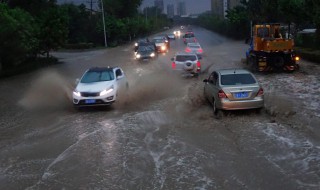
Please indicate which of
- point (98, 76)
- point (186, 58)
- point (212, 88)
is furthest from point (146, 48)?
point (212, 88)

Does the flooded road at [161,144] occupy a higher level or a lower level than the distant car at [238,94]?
lower

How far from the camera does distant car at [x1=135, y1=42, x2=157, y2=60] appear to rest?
3997 centimetres

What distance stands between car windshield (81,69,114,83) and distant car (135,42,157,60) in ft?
69.4

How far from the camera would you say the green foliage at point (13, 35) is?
31.6 m

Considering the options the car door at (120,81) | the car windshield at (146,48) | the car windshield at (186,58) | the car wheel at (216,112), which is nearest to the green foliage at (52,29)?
the car windshield at (146,48)

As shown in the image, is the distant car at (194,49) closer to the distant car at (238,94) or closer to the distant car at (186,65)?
the distant car at (186,65)

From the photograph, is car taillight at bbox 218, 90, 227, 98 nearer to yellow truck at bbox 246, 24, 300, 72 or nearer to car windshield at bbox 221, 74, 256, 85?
car windshield at bbox 221, 74, 256, 85

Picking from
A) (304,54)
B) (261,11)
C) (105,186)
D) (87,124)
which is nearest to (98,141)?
(87,124)

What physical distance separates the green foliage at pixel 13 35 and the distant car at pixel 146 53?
981cm

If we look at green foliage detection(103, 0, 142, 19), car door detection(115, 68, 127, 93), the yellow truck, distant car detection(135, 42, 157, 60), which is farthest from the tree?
green foliage detection(103, 0, 142, 19)

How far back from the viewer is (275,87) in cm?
2228

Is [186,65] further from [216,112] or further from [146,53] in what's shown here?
[146,53]

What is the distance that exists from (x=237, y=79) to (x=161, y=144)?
4732 millimetres

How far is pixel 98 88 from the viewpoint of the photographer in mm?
17141
